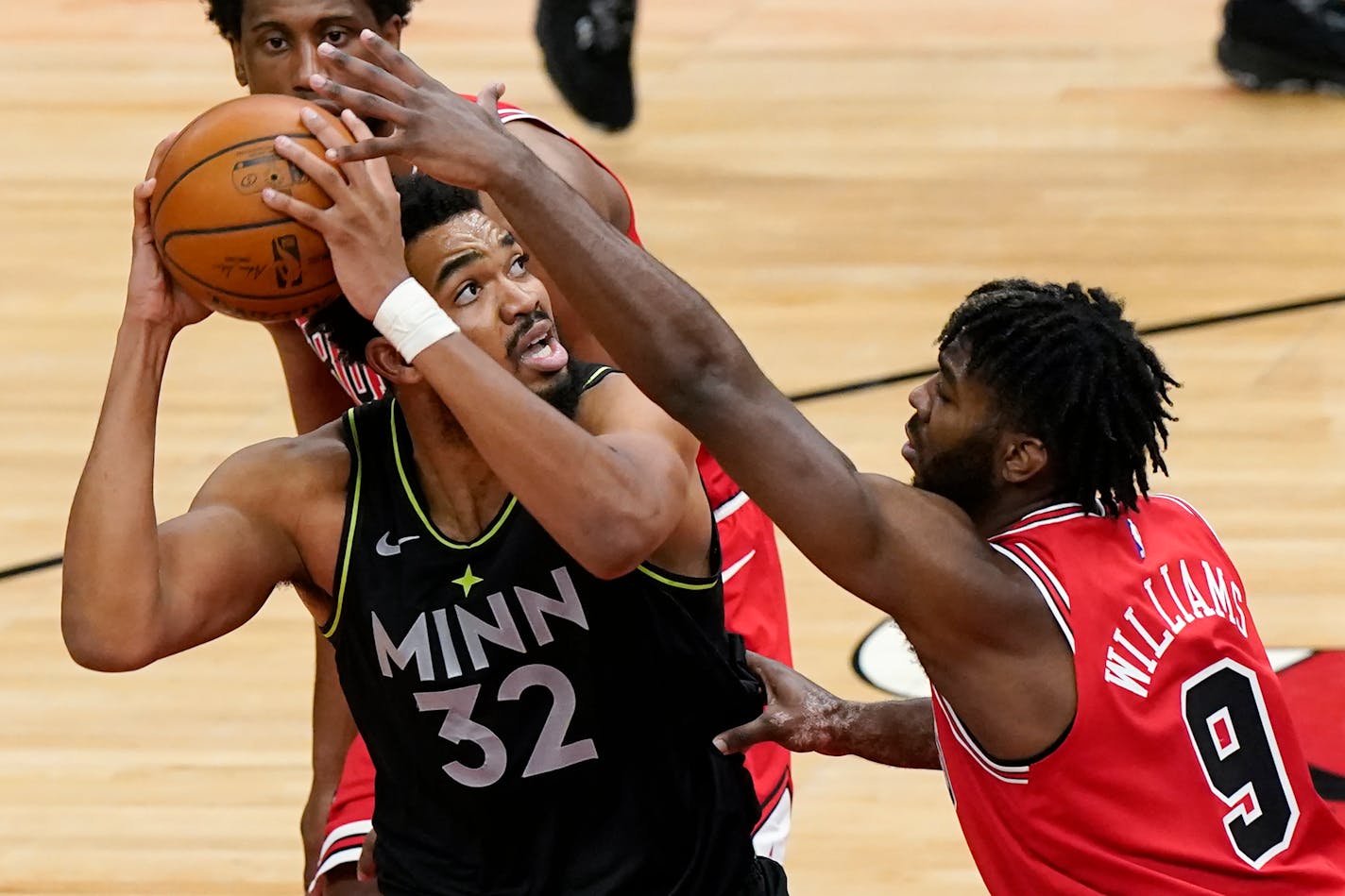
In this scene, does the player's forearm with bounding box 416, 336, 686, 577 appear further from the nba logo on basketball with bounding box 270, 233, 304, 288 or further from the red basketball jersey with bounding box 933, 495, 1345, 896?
the red basketball jersey with bounding box 933, 495, 1345, 896

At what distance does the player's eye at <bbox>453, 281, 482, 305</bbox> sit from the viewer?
10.0 feet

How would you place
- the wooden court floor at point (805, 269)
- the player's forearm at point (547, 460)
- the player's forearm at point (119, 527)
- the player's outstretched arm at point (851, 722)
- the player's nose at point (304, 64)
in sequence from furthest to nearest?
the wooden court floor at point (805, 269)
the player's nose at point (304, 64)
the player's outstretched arm at point (851, 722)
the player's forearm at point (119, 527)
the player's forearm at point (547, 460)

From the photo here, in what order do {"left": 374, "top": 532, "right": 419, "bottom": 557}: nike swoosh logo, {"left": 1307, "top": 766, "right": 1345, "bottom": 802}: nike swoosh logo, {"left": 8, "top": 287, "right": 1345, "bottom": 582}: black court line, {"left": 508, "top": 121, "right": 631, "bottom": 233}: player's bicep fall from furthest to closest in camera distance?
{"left": 8, "top": 287, "right": 1345, "bottom": 582}: black court line < {"left": 1307, "top": 766, "right": 1345, "bottom": 802}: nike swoosh logo < {"left": 508, "top": 121, "right": 631, "bottom": 233}: player's bicep < {"left": 374, "top": 532, "right": 419, "bottom": 557}: nike swoosh logo

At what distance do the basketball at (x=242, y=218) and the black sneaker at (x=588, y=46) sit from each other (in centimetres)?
678

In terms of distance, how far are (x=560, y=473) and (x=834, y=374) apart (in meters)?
4.55

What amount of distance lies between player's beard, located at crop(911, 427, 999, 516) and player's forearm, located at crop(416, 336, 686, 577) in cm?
40

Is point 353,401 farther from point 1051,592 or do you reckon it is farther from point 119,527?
point 1051,592

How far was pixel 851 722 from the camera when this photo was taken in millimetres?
3441

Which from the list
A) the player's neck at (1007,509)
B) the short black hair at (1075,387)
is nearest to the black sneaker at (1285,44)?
the short black hair at (1075,387)

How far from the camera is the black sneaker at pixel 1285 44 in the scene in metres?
10.3

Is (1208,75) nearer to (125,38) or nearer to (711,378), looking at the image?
(125,38)

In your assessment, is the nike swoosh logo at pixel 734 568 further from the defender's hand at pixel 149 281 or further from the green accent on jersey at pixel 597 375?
the defender's hand at pixel 149 281

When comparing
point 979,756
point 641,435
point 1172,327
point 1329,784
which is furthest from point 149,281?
point 1172,327

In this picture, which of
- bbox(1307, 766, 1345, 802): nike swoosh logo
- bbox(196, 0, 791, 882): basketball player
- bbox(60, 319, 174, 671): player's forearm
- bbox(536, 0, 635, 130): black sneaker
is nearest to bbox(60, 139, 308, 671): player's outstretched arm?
bbox(60, 319, 174, 671): player's forearm
